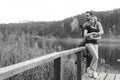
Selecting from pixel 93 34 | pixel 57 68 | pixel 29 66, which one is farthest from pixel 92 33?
pixel 29 66

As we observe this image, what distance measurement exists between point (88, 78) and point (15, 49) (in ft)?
5.51

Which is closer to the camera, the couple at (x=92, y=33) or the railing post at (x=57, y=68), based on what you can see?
the railing post at (x=57, y=68)

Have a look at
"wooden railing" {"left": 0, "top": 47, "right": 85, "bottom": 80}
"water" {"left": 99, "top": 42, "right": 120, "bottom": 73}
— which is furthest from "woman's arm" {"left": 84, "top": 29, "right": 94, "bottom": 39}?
"water" {"left": 99, "top": 42, "right": 120, "bottom": 73}

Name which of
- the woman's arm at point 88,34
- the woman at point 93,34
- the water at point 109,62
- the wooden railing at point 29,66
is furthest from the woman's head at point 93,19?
the water at point 109,62

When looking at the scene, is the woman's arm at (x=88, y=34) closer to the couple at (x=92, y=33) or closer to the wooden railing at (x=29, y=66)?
the couple at (x=92, y=33)

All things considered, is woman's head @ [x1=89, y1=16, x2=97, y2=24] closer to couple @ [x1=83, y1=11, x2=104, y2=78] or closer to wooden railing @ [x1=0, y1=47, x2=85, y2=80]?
couple @ [x1=83, y1=11, x2=104, y2=78]

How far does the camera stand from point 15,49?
5.57 meters

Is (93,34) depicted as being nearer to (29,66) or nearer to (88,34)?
(88,34)

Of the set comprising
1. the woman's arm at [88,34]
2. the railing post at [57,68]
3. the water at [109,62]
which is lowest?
the water at [109,62]

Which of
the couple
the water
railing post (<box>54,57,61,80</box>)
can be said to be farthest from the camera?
the water

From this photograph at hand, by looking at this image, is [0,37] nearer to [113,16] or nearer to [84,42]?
[84,42]

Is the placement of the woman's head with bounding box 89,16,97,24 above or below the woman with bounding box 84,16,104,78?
above

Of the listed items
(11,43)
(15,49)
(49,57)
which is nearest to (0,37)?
(11,43)

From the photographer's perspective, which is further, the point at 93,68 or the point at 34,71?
the point at 93,68
